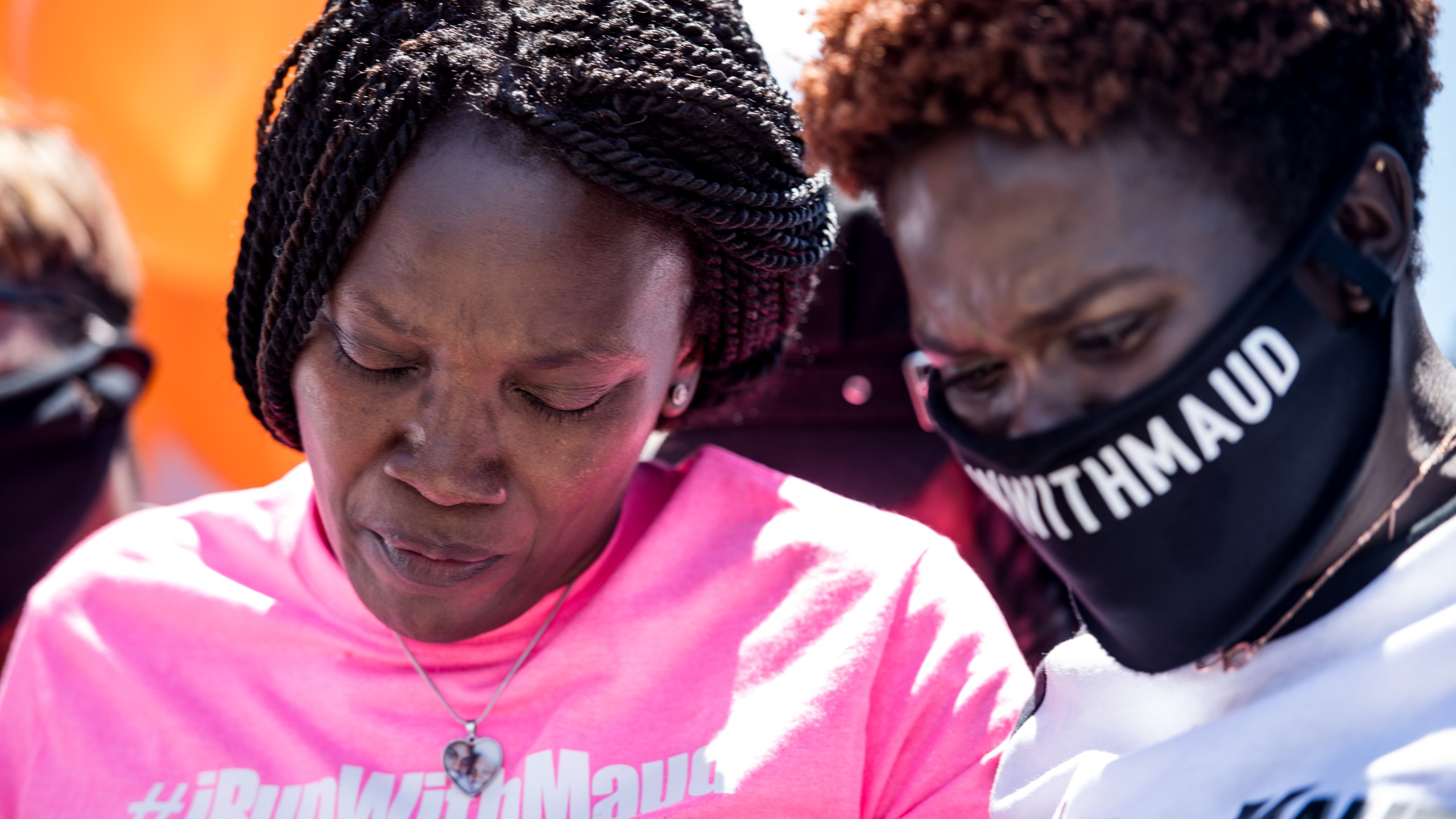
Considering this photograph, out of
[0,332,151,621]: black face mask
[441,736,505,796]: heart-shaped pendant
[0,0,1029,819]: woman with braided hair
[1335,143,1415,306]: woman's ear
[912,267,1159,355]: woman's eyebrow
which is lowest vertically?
[0,332,151,621]: black face mask

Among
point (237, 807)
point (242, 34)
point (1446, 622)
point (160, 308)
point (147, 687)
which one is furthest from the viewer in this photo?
point (160, 308)

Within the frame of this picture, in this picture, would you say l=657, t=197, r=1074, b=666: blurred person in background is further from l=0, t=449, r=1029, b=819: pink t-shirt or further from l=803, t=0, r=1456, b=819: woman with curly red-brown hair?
l=803, t=0, r=1456, b=819: woman with curly red-brown hair

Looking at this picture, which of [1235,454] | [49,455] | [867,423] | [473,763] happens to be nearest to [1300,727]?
[1235,454]

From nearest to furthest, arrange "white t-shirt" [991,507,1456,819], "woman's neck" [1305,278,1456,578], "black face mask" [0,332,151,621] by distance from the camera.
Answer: "white t-shirt" [991,507,1456,819], "woman's neck" [1305,278,1456,578], "black face mask" [0,332,151,621]

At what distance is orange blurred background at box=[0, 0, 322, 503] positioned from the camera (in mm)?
3477

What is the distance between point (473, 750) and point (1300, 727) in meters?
1.04

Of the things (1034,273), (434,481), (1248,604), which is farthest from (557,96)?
(1248,604)

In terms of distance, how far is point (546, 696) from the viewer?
1.77 meters

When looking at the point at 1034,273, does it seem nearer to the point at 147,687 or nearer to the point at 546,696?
the point at 546,696

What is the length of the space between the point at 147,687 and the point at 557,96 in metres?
1.05

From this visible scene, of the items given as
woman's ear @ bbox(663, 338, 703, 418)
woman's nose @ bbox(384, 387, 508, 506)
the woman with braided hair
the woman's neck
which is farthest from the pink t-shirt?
the woman's neck

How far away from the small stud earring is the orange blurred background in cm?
178

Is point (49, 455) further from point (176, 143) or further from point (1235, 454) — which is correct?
point (1235, 454)

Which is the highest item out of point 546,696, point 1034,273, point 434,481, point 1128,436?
point 1034,273
